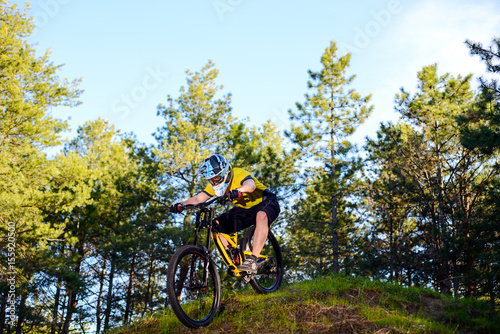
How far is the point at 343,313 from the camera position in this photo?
15.4ft

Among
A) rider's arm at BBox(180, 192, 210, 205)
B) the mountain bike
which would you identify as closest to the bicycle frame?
the mountain bike

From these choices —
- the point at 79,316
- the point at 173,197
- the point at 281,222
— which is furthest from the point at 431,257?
the point at 79,316

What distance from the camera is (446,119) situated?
57.5ft

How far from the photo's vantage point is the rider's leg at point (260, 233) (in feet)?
17.7

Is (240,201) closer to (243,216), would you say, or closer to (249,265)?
(243,216)

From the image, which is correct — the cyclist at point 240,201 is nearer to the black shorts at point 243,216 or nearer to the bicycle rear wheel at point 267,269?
the black shorts at point 243,216

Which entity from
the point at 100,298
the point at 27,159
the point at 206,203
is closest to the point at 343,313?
the point at 206,203

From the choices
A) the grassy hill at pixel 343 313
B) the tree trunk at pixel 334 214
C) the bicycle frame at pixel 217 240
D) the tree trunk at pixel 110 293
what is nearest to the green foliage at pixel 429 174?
the tree trunk at pixel 334 214

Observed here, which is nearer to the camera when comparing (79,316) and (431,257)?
(431,257)

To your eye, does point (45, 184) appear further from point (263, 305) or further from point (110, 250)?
point (263, 305)

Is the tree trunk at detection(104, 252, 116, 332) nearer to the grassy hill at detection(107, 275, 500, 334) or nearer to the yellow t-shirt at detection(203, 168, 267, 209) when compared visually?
the grassy hill at detection(107, 275, 500, 334)

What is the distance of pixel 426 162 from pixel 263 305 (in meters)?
14.6

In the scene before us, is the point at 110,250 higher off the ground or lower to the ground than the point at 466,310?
higher

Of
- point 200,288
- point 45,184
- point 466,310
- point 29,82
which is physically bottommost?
point 466,310
